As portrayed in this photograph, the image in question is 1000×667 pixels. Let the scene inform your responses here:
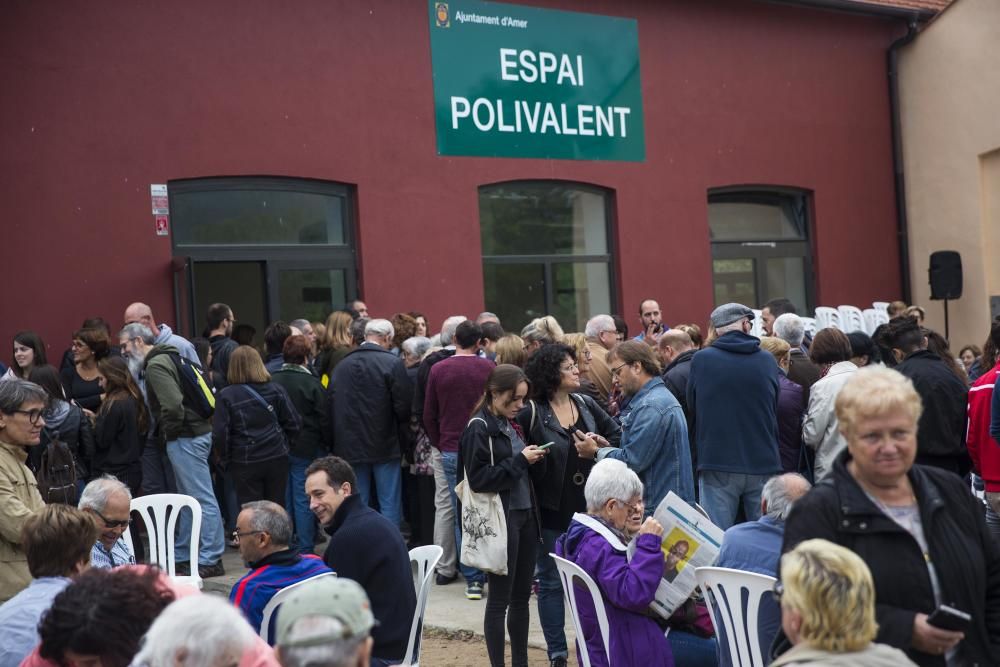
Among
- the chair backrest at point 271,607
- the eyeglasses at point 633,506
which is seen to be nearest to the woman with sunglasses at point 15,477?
the chair backrest at point 271,607

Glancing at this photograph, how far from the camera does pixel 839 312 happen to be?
1484 centimetres

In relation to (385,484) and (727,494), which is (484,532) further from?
(385,484)

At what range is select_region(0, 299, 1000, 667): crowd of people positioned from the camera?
3037 millimetres

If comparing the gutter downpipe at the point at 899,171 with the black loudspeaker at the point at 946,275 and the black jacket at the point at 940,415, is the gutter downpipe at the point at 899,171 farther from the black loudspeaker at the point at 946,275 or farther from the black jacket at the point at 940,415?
the black jacket at the point at 940,415

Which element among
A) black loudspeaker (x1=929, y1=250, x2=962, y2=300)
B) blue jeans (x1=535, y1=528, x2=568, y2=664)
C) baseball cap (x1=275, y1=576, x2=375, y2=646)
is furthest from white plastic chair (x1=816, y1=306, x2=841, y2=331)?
baseball cap (x1=275, y1=576, x2=375, y2=646)

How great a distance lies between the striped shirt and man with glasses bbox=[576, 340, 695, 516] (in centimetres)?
246

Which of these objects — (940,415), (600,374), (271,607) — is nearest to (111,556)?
(271,607)

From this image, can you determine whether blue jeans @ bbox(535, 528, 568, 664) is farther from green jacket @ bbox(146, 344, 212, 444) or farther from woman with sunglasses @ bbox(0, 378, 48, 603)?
green jacket @ bbox(146, 344, 212, 444)

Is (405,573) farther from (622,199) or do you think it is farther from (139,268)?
(622,199)

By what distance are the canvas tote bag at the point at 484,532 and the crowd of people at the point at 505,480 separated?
4cm

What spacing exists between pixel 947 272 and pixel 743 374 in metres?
9.78

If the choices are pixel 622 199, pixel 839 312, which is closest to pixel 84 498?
pixel 622 199

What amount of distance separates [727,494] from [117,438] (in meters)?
4.16

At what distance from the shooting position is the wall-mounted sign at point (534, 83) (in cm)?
1209
